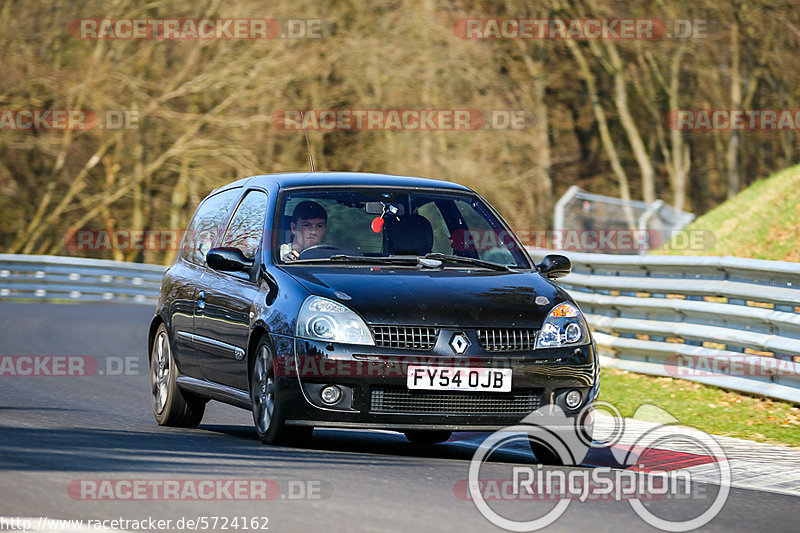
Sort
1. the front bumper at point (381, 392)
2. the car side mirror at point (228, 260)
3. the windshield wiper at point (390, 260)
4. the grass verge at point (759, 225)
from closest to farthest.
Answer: the front bumper at point (381, 392) < the windshield wiper at point (390, 260) < the car side mirror at point (228, 260) < the grass verge at point (759, 225)

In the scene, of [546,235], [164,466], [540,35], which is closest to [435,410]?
[164,466]

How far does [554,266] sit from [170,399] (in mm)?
2712

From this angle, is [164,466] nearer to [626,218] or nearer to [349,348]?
[349,348]

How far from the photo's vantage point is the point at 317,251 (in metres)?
8.56

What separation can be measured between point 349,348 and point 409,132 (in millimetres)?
24464

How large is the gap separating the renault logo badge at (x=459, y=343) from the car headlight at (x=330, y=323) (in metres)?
0.43

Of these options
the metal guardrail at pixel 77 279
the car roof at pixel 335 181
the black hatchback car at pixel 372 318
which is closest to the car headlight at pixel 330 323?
the black hatchback car at pixel 372 318

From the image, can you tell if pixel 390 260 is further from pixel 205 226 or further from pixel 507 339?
pixel 205 226

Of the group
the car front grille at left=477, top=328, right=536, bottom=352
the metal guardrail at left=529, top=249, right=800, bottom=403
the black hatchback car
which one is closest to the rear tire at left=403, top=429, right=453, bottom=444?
the black hatchback car

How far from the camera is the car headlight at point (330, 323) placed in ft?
25.1

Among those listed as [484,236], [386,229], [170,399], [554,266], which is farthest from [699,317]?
[170,399]

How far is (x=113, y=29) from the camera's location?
107 ft

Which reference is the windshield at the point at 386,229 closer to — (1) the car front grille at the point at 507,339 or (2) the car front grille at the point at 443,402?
(1) the car front grille at the point at 507,339

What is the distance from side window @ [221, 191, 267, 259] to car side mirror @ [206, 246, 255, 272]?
88 millimetres
